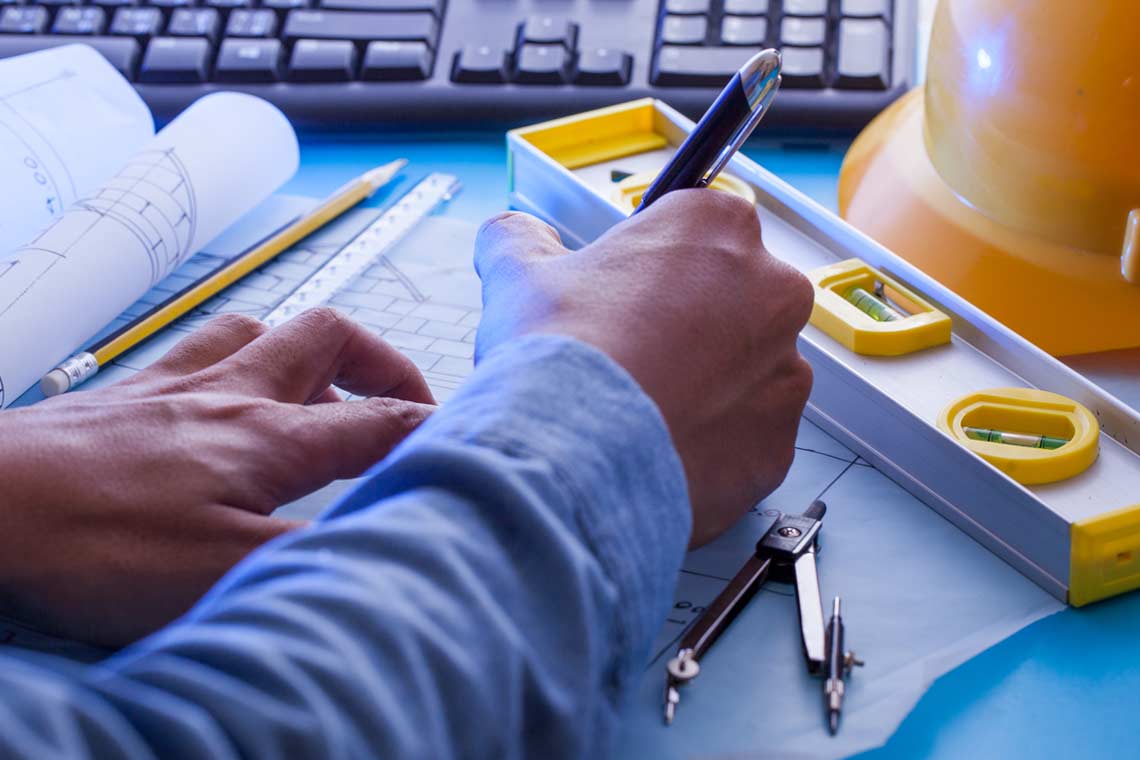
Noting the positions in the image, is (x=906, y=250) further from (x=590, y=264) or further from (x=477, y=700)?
(x=477, y=700)

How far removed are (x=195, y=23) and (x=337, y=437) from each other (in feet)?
1.75

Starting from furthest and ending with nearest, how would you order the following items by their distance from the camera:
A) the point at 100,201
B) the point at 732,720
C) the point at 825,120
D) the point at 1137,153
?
1. the point at 825,120
2. the point at 100,201
3. the point at 1137,153
4. the point at 732,720

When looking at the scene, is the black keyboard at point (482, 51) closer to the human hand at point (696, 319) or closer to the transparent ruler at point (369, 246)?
the transparent ruler at point (369, 246)

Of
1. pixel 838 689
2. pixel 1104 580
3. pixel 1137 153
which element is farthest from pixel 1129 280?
pixel 838 689

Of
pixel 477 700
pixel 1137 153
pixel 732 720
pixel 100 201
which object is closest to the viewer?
pixel 477 700

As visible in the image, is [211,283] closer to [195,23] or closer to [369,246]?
[369,246]

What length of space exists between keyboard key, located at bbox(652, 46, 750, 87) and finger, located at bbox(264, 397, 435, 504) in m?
0.42

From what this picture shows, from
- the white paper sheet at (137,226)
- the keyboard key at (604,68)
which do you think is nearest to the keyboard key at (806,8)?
the keyboard key at (604,68)

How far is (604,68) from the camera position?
2.62 ft

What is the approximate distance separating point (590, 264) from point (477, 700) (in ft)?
0.64

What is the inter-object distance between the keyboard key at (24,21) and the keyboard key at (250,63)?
0.48ft

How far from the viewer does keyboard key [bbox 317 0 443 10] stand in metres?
0.85

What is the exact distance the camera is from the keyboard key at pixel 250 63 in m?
0.82

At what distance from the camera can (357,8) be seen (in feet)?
2.80
